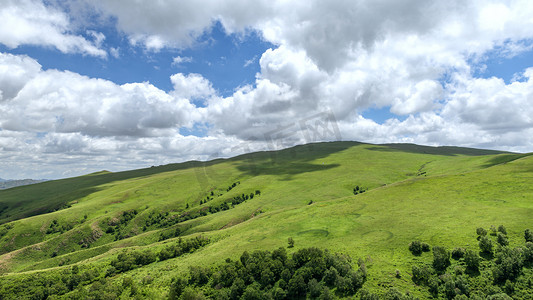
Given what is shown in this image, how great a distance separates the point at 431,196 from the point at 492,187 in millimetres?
19355

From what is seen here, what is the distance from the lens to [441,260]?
4178cm

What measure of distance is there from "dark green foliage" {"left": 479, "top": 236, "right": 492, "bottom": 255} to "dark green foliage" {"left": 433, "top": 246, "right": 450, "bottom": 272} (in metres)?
6.07

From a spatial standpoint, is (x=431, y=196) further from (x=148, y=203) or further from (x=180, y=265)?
(x=148, y=203)

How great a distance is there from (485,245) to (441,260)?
9.02 meters

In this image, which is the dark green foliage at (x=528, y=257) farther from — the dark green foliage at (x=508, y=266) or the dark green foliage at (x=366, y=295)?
the dark green foliage at (x=366, y=295)

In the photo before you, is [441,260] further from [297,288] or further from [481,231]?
[297,288]

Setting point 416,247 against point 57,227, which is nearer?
point 416,247

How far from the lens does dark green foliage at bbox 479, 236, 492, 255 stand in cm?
4281

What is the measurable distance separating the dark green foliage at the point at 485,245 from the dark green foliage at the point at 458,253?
10.7ft

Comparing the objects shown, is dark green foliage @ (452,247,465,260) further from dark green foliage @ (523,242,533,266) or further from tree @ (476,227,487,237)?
tree @ (476,227,487,237)

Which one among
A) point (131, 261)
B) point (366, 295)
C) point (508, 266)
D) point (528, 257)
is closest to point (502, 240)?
point (528, 257)

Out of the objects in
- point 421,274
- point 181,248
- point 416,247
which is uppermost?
point 416,247

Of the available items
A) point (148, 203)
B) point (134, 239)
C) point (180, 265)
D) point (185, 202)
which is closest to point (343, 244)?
point (180, 265)

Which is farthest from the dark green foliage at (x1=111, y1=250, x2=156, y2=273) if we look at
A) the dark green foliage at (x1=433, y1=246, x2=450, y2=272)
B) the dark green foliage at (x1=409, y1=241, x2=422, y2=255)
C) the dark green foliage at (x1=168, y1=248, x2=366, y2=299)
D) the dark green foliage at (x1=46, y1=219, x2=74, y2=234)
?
the dark green foliage at (x1=46, y1=219, x2=74, y2=234)
